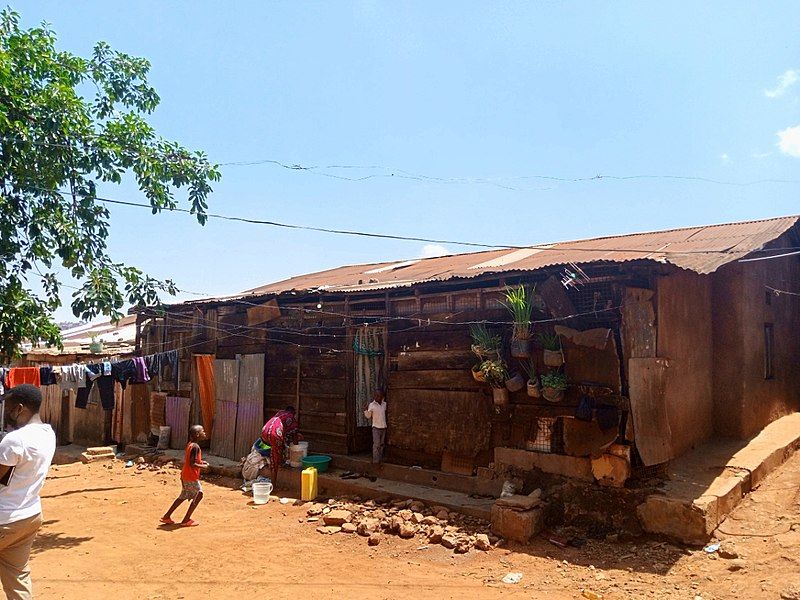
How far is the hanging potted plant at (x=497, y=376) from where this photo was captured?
8523 millimetres

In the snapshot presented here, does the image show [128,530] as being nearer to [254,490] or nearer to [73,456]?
Result: [254,490]

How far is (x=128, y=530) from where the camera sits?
8594 millimetres

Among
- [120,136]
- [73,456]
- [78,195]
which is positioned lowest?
[73,456]

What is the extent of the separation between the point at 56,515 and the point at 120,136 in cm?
647

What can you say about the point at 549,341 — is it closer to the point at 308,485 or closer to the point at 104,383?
the point at 308,485

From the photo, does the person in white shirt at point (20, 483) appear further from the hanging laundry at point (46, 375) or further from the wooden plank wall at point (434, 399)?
the hanging laundry at point (46, 375)

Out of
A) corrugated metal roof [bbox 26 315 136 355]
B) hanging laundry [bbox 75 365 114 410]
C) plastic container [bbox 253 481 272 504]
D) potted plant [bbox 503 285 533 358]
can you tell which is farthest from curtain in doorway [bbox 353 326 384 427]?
corrugated metal roof [bbox 26 315 136 355]

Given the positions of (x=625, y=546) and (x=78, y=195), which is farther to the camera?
(x=78, y=195)

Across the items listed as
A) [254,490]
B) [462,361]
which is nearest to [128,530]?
[254,490]

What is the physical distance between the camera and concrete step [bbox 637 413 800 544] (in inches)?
267

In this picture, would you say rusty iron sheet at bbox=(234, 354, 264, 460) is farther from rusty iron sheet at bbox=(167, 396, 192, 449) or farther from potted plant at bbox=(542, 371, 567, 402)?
potted plant at bbox=(542, 371, 567, 402)

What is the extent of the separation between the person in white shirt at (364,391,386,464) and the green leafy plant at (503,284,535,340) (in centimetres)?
310

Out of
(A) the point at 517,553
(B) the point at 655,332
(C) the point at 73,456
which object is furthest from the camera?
(C) the point at 73,456

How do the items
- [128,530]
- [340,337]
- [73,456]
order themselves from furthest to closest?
1. [73,456]
2. [340,337]
3. [128,530]
